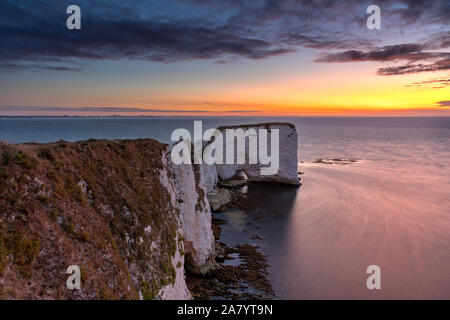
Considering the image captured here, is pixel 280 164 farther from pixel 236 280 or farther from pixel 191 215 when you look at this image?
pixel 191 215

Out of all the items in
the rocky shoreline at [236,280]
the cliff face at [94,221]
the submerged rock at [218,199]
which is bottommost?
the rocky shoreline at [236,280]

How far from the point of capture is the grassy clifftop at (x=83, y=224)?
680 centimetres

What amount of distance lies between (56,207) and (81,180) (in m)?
1.80

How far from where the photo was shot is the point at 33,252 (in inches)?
271

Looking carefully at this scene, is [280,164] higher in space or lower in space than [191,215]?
higher

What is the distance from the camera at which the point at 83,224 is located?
861 cm

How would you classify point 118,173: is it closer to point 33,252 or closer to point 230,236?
point 33,252

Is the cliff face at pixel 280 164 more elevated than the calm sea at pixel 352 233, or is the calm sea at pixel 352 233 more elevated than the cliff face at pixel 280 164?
the cliff face at pixel 280 164

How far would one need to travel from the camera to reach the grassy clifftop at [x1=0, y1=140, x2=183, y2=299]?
268 inches

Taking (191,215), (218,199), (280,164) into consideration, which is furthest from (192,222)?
(280,164)

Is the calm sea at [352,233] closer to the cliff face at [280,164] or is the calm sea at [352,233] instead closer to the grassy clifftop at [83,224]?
the cliff face at [280,164]

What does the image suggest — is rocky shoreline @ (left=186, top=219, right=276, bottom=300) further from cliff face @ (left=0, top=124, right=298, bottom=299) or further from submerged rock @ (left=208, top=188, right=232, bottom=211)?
submerged rock @ (left=208, top=188, right=232, bottom=211)

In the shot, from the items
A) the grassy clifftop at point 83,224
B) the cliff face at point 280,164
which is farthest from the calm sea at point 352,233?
the grassy clifftop at point 83,224
